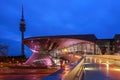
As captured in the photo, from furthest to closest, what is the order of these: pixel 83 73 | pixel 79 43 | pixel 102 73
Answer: pixel 79 43, pixel 102 73, pixel 83 73

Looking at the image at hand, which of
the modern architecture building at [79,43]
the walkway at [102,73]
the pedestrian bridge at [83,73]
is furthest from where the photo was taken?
the modern architecture building at [79,43]

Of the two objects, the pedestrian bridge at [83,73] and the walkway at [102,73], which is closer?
the pedestrian bridge at [83,73]

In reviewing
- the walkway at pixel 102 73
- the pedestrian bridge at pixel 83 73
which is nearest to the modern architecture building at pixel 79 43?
the walkway at pixel 102 73

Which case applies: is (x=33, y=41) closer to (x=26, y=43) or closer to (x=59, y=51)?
(x=26, y=43)

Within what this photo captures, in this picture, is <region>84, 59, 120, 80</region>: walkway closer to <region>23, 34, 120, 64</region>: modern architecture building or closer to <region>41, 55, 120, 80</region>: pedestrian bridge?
<region>41, 55, 120, 80</region>: pedestrian bridge

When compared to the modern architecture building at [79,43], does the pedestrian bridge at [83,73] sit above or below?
below

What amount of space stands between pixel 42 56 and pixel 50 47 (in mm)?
44751

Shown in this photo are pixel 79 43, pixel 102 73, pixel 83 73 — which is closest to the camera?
pixel 83 73

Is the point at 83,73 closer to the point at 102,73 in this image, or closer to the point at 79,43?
the point at 102,73

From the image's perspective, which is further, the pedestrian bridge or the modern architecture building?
the modern architecture building

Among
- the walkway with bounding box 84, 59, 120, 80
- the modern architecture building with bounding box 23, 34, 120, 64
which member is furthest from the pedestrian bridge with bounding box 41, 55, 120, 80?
the modern architecture building with bounding box 23, 34, 120, 64

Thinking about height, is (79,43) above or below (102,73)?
above

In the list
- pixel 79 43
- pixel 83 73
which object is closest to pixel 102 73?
pixel 83 73

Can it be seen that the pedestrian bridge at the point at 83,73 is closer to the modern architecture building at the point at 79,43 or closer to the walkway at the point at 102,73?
the walkway at the point at 102,73
